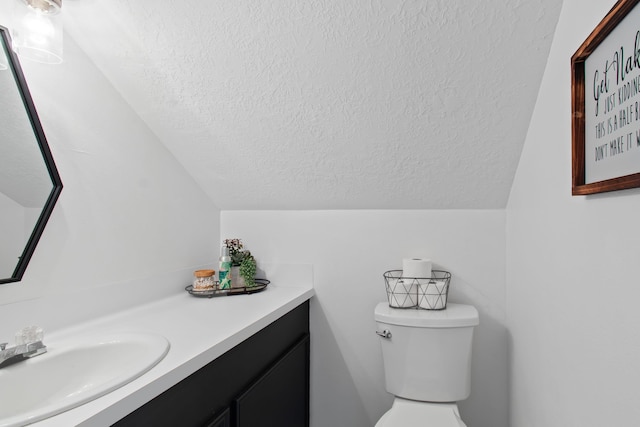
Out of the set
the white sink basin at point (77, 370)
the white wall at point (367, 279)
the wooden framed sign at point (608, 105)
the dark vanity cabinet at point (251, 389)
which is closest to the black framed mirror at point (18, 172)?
the white sink basin at point (77, 370)

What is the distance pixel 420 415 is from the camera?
1478mm

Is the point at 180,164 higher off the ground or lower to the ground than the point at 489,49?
lower

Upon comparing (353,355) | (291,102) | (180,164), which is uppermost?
(291,102)

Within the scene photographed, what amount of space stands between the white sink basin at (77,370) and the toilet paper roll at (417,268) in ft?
3.29

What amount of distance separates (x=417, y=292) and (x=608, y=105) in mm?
1087

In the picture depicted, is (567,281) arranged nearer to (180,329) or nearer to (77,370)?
(180,329)

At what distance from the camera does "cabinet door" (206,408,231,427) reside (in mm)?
1153

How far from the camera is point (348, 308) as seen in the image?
6.34 ft

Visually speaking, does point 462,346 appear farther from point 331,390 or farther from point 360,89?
point 360,89

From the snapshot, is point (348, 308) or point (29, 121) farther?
point (348, 308)

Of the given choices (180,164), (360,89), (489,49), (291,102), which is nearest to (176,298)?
(180,164)

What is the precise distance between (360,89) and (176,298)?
1123 mm

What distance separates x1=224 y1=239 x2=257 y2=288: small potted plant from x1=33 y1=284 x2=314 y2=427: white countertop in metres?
0.10

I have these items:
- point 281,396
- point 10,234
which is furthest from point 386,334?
point 10,234
